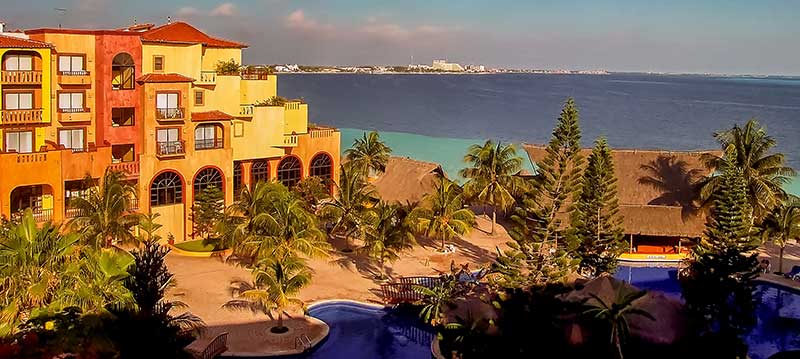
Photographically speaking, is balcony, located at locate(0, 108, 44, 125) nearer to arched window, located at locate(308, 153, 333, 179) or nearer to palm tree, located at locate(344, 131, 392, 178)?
arched window, located at locate(308, 153, 333, 179)

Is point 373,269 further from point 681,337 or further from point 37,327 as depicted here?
point 37,327

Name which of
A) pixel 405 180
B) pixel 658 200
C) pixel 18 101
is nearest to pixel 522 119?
pixel 405 180

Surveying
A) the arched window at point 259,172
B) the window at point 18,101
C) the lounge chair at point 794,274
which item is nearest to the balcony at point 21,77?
the window at point 18,101

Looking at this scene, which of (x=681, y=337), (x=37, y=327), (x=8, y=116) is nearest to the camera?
(x=37, y=327)

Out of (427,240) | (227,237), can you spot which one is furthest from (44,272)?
(427,240)

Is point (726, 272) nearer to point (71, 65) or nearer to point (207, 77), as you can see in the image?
point (207, 77)

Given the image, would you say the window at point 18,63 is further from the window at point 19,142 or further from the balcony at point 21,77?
the window at point 19,142
